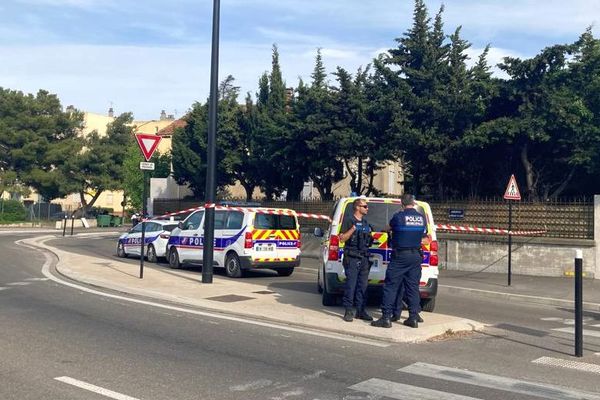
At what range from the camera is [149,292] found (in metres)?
12.6

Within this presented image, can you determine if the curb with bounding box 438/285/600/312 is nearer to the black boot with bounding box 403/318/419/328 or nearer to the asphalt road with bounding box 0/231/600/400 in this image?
the asphalt road with bounding box 0/231/600/400

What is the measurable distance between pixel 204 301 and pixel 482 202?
11021mm

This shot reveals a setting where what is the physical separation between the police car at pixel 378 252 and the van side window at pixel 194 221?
746 cm

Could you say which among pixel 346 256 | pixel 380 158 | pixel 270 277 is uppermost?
pixel 380 158

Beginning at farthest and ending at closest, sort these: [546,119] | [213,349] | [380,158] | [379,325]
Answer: [380,158] < [546,119] < [379,325] < [213,349]

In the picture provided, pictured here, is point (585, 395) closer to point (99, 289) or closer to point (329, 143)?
point (99, 289)

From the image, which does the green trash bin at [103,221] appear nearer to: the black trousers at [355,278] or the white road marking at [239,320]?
the white road marking at [239,320]

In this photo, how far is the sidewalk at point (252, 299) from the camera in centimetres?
902

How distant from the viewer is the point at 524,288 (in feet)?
50.5

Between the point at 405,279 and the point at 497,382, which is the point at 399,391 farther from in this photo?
the point at 405,279

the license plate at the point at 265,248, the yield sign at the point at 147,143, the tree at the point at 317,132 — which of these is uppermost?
the tree at the point at 317,132

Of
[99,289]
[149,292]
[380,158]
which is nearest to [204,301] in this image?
[149,292]

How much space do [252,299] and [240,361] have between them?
4.64 metres

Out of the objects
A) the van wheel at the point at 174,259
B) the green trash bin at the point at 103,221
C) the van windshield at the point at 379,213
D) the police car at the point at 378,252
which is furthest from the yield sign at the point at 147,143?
the green trash bin at the point at 103,221
